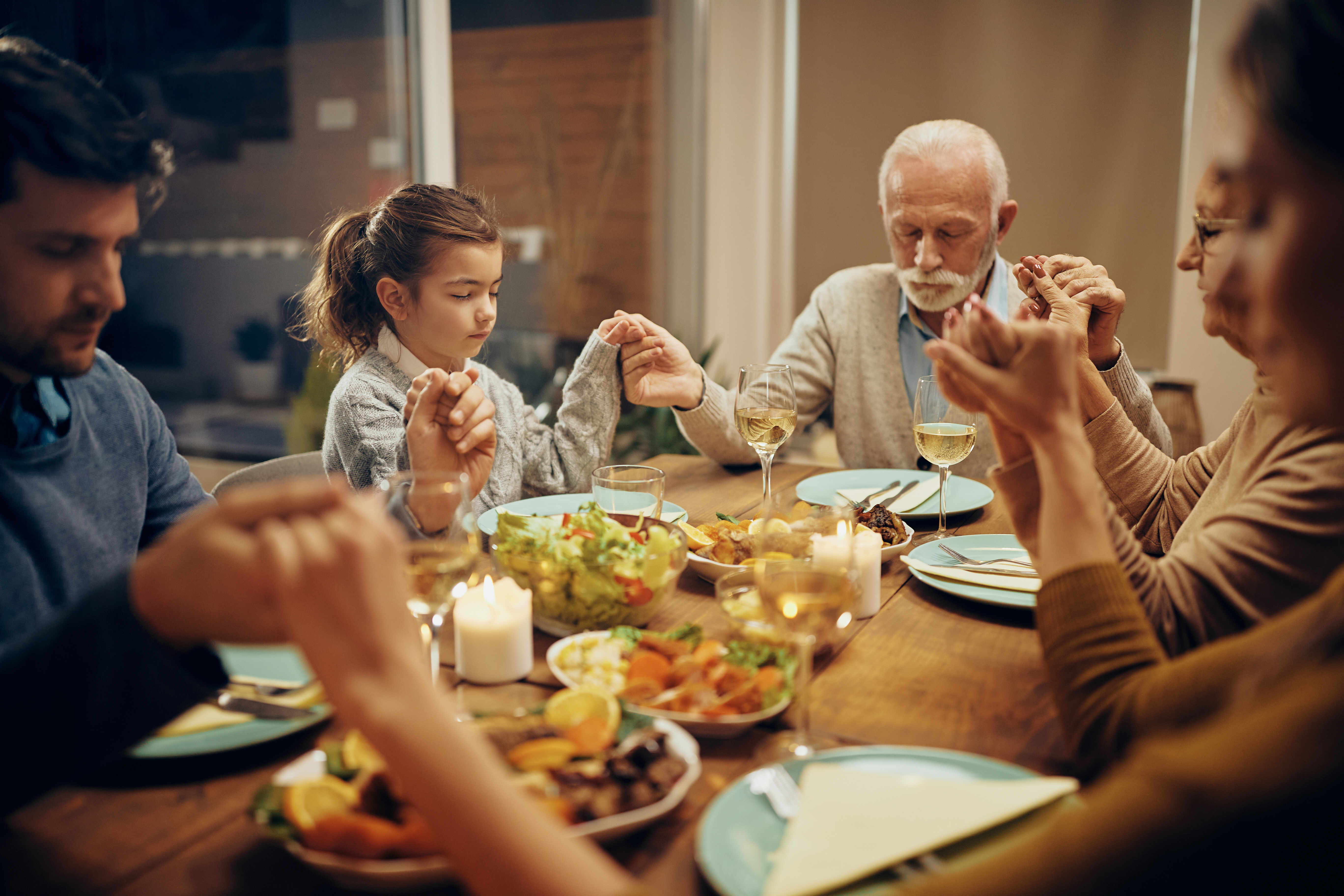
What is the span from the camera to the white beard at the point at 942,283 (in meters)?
2.34

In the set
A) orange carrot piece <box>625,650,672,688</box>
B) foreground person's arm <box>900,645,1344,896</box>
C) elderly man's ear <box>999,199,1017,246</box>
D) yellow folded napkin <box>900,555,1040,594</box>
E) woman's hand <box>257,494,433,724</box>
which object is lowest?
yellow folded napkin <box>900,555,1040,594</box>

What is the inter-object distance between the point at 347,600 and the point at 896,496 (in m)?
1.34

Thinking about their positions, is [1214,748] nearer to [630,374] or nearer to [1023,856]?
[1023,856]

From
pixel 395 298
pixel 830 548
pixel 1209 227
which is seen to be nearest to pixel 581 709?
pixel 830 548

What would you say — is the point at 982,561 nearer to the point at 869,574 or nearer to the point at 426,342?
the point at 869,574

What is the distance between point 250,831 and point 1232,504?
110 centimetres

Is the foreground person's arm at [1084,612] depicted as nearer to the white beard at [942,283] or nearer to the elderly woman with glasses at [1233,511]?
the elderly woman with glasses at [1233,511]

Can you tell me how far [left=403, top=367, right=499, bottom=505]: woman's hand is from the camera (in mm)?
1502

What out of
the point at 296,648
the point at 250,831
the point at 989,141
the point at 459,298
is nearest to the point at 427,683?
the point at 296,648

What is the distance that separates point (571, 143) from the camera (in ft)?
13.5

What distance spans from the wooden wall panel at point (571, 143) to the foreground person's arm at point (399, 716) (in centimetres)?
309

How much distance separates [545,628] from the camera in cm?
116

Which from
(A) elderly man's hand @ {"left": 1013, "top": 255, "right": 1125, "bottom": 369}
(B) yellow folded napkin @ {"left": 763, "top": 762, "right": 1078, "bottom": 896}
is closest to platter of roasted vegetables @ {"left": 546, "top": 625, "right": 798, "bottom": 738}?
(B) yellow folded napkin @ {"left": 763, "top": 762, "right": 1078, "bottom": 896}

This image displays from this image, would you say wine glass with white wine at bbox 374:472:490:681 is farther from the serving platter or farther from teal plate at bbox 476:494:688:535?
teal plate at bbox 476:494:688:535
